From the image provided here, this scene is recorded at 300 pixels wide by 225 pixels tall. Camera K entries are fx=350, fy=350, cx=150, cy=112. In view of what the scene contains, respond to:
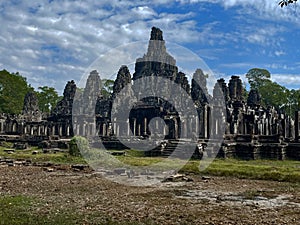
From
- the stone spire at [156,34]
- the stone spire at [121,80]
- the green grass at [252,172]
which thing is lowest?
the green grass at [252,172]

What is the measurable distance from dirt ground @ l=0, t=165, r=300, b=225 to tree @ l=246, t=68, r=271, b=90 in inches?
3184

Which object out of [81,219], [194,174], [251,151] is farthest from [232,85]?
[81,219]

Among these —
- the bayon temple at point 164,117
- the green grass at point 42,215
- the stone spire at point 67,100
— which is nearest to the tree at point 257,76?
the bayon temple at point 164,117

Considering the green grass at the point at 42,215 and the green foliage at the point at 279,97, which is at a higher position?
the green foliage at the point at 279,97

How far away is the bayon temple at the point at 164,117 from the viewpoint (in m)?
26.5

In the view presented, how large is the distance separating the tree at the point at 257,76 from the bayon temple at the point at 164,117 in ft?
121

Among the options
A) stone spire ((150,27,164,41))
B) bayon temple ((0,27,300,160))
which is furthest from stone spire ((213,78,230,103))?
stone spire ((150,27,164,41))

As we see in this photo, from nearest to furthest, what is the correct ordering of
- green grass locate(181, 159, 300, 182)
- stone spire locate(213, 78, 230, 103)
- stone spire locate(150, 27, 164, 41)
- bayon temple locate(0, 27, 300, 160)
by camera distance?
1. green grass locate(181, 159, 300, 182)
2. bayon temple locate(0, 27, 300, 160)
3. stone spire locate(213, 78, 230, 103)
4. stone spire locate(150, 27, 164, 41)

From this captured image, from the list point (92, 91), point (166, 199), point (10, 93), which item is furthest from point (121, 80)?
point (166, 199)

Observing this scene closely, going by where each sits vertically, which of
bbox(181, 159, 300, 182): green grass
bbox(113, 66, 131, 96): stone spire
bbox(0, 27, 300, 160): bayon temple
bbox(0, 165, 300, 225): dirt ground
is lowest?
bbox(0, 165, 300, 225): dirt ground

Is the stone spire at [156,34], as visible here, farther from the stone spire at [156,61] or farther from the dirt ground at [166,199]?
the dirt ground at [166,199]

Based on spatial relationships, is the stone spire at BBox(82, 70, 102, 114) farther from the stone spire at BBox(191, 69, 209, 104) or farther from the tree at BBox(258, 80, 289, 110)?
the tree at BBox(258, 80, 289, 110)

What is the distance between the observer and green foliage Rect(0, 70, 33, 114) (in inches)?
2746

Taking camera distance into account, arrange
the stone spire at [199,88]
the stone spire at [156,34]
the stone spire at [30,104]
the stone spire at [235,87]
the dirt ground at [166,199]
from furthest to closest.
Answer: the stone spire at [156,34] → the stone spire at [30,104] → the stone spire at [199,88] → the stone spire at [235,87] → the dirt ground at [166,199]
